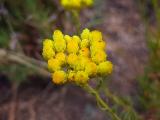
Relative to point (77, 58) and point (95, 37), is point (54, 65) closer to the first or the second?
point (77, 58)

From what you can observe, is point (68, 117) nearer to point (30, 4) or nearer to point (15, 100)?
point (15, 100)

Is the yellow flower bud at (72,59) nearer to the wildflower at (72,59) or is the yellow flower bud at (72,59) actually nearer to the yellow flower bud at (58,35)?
the wildflower at (72,59)

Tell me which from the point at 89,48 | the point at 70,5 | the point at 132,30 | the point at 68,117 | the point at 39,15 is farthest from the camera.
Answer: the point at 132,30

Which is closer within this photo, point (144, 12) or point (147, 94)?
point (147, 94)

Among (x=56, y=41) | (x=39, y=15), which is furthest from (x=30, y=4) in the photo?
(x=56, y=41)

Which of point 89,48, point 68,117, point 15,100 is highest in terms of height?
point 15,100

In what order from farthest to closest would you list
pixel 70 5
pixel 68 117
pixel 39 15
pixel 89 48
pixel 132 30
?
pixel 132 30 < pixel 39 15 < pixel 68 117 < pixel 70 5 < pixel 89 48

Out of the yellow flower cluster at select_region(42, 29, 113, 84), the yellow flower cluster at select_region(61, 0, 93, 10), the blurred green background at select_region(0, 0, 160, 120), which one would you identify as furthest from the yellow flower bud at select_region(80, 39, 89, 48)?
the blurred green background at select_region(0, 0, 160, 120)
